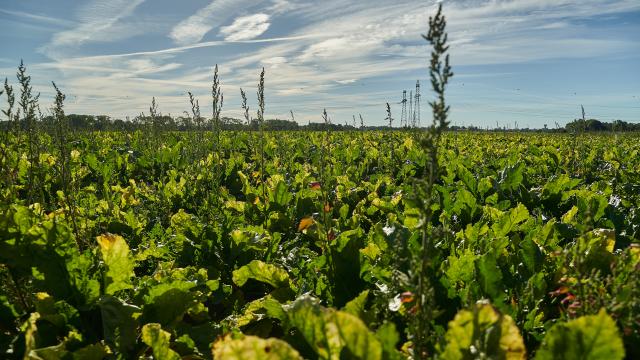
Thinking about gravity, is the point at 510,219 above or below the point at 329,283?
above

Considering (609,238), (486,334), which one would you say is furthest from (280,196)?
(486,334)

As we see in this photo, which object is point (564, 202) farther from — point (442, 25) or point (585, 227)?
point (442, 25)

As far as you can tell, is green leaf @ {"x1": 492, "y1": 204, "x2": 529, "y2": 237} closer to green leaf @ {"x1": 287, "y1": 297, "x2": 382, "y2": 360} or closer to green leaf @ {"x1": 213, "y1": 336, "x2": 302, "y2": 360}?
green leaf @ {"x1": 287, "y1": 297, "x2": 382, "y2": 360}

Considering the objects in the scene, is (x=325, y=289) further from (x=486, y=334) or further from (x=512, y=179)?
(x=512, y=179)

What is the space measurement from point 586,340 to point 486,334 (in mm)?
259

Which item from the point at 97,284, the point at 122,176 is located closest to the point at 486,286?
the point at 97,284

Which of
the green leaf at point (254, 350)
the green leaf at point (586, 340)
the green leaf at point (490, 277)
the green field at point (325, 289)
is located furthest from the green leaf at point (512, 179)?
the green leaf at point (254, 350)

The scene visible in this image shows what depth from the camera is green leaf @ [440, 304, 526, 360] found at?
1.34m

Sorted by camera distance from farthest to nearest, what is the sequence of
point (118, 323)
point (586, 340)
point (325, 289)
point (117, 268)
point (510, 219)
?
point (510, 219) < point (325, 289) < point (117, 268) < point (118, 323) < point (586, 340)

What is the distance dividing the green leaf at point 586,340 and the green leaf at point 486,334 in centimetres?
9

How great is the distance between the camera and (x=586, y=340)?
125cm

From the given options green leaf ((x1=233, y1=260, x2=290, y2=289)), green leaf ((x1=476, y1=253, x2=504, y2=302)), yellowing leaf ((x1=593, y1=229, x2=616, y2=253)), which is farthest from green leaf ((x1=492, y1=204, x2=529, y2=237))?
green leaf ((x1=233, y1=260, x2=290, y2=289))

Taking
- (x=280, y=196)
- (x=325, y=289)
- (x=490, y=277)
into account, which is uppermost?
(x=280, y=196)

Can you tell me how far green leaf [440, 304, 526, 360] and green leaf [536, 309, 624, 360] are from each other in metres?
0.09
